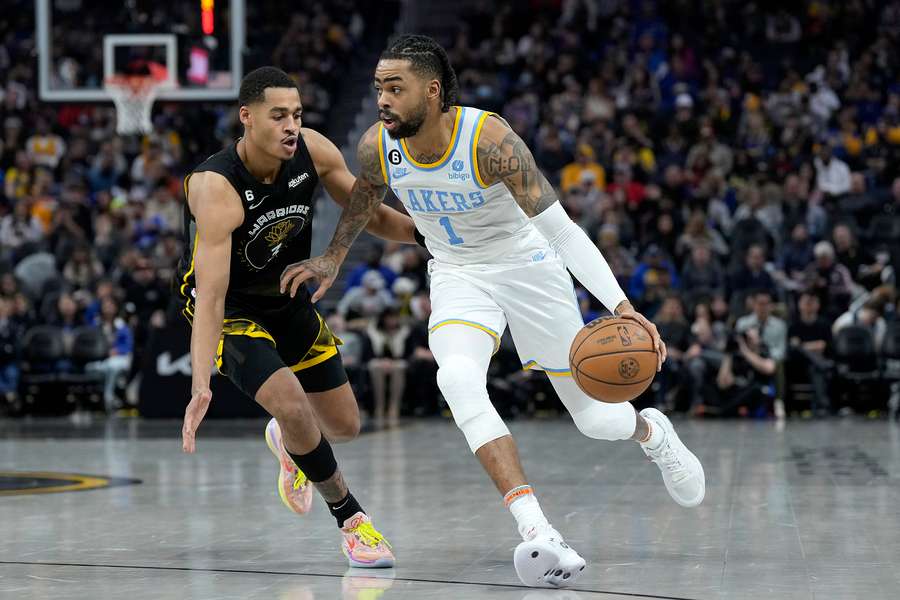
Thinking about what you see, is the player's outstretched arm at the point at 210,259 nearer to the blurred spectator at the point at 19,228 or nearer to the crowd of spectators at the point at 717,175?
the crowd of spectators at the point at 717,175

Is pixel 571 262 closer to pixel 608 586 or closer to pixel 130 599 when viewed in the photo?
pixel 608 586

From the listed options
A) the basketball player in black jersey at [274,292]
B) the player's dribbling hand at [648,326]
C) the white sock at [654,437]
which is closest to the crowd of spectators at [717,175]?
the white sock at [654,437]

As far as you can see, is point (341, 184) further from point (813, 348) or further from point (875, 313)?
point (875, 313)

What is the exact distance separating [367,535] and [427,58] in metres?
1.92

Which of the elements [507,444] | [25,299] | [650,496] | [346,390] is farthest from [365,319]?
[507,444]

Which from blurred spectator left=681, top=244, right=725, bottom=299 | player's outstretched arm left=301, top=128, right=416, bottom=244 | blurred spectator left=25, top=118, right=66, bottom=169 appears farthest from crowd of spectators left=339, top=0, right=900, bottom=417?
player's outstretched arm left=301, top=128, right=416, bottom=244

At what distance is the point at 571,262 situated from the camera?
529cm

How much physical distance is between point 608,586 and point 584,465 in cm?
475

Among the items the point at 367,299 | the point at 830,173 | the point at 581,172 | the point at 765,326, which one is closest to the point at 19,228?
the point at 367,299

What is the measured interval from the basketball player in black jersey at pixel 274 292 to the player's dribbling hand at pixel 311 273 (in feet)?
0.42

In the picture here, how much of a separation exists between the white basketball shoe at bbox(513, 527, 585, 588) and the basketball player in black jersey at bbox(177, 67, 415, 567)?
0.75 m

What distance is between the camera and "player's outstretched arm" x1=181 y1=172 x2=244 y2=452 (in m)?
5.34

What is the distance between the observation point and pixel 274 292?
591 centimetres

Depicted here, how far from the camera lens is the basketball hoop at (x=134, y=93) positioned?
1544 cm
